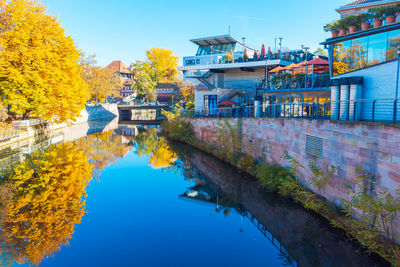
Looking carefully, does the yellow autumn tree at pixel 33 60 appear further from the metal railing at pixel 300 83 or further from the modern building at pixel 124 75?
the modern building at pixel 124 75

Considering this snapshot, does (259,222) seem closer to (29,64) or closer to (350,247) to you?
(350,247)

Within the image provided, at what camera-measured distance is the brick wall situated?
8875 millimetres

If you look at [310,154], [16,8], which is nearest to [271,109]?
[310,154]

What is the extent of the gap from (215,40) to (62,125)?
985 inches

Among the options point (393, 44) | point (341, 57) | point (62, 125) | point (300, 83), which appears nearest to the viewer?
point (393, 44)

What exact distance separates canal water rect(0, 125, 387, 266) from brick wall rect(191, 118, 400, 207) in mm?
1931

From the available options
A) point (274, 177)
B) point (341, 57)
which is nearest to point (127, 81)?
point (341, 57)

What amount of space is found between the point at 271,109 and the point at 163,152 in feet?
40.4

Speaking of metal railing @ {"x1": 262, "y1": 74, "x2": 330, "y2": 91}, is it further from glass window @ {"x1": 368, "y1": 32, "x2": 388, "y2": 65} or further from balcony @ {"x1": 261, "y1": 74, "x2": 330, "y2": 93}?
glass window @ {"x1": 368, "y1": 32, "x2": 388, "y2": 65}

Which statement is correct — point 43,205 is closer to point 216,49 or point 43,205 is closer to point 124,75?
point 216,49

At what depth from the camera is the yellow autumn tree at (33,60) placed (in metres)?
26.2

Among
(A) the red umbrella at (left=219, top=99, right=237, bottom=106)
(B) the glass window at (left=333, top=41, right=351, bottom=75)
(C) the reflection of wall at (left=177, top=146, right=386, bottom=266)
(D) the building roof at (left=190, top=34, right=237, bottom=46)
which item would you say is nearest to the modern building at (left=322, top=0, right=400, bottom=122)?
(B) the glass window at (left=333, top=41, right=351, bottom=75)

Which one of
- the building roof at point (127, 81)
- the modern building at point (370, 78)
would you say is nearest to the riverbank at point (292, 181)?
the modern building at point (370, 78)

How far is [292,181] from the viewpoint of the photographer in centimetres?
1414
